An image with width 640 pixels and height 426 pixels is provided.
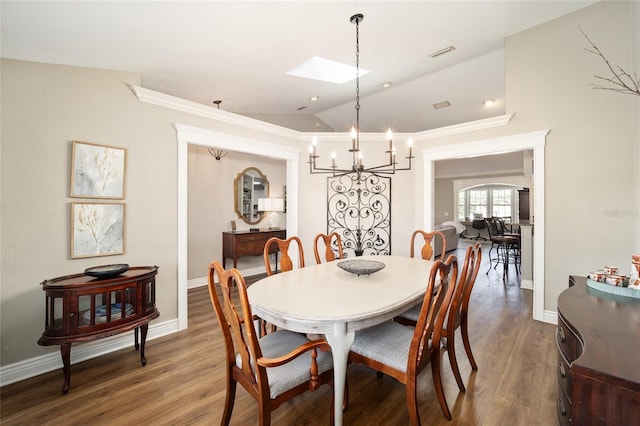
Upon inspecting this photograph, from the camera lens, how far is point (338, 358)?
4.82 feet

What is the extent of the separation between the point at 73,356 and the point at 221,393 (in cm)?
145

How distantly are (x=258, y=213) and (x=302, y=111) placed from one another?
2.11 metres

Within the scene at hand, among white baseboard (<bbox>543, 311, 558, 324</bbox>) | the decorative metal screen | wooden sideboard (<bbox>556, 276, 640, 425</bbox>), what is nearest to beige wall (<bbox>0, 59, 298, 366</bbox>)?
the decorative metal screen

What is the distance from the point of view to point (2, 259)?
212 centimetres

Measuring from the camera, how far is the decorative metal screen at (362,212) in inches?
173

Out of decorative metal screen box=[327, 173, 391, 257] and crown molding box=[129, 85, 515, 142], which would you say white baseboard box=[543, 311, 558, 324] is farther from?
crown molding box=[129, 85, 515, 142]

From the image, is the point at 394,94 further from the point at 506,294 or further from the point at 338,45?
the point at 506,294

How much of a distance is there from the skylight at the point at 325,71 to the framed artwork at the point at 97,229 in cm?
245

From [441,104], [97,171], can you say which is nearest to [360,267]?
[97,171]

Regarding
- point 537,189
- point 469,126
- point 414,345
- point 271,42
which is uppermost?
point 271,42

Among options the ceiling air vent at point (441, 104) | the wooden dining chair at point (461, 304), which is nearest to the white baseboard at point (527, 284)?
the wooden dining chair at point (461, 304)

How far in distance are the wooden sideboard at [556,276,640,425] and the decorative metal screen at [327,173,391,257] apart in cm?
296

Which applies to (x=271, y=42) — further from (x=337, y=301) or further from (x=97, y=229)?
(x=337, y=301)

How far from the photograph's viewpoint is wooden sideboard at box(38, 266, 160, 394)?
2.01 metres
